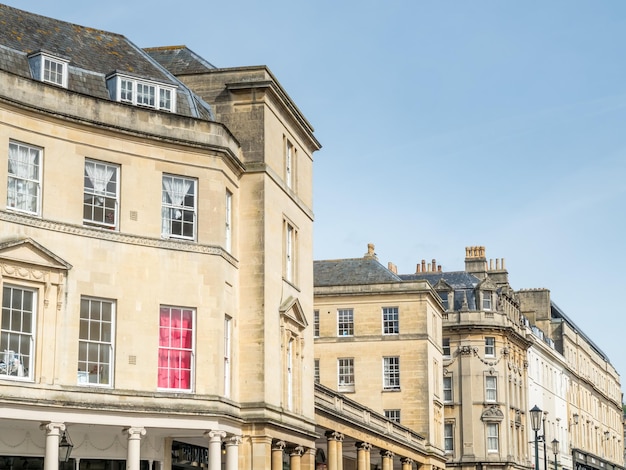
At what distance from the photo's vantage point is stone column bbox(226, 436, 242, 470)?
111 ft

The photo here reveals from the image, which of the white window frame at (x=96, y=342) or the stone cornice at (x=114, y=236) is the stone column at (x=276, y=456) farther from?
the white window frame at (x=96, y=342)

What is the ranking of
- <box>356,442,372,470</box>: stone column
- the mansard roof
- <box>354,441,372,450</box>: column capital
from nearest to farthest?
<box>356,442,372,470</box>: stone column < <box>354,441,372,450</box>: column capital < the mansard roof

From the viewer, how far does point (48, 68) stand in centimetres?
3128

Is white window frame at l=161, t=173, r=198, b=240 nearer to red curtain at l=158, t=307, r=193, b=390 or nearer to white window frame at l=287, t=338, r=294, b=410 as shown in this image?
red curtain at l=158, t=307, r=193, b=390

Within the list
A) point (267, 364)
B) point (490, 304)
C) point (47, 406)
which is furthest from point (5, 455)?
point (490, 304)

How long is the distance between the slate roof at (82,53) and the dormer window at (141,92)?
17 cm

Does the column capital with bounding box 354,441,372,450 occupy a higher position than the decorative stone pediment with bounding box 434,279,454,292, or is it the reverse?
the decorative stone pediment with bounding box 434,279,454,292

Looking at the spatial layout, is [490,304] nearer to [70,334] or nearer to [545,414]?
[545,414]

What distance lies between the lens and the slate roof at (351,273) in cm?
7106

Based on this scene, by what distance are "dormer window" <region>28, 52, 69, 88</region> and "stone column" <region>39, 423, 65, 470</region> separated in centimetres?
903

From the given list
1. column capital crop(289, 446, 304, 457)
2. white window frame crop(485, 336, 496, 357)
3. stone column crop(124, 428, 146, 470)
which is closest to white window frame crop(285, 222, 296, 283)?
column capital crop(289, 446, 304, 457)

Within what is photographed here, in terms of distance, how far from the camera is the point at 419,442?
214ft

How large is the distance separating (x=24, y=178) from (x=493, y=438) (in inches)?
2398

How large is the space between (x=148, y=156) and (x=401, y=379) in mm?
38407
